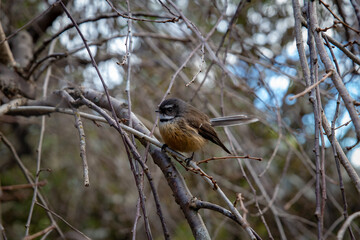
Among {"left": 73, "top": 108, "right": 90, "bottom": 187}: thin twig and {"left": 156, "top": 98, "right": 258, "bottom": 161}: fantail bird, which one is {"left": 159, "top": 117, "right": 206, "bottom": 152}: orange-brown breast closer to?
{"left": 156, "top": 98, "right": 258, "bottom": 161}: fantail bird

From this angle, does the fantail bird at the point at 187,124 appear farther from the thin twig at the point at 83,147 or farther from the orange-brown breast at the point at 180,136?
the thin twig at the point at 83,147

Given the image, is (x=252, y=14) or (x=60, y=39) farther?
(x=252, y=14)

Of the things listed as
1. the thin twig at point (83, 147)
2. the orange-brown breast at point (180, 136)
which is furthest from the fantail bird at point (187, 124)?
the thin twig at point (83, 147)

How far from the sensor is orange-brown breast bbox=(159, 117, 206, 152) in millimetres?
4250

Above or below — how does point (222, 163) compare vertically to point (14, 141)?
below

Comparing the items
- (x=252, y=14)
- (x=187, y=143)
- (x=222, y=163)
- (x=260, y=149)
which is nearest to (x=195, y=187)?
(x=222, y=163)

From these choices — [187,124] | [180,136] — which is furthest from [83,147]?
[187,124]

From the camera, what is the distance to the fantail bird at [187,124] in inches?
170

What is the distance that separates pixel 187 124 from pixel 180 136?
31 cm

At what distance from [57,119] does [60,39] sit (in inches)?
53.4

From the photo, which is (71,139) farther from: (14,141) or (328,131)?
(328,131)

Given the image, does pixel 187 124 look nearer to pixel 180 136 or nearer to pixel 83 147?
pixel 180 136

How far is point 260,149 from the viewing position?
6996 mm

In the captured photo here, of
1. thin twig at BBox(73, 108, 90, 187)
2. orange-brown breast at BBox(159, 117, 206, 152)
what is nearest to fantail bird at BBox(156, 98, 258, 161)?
orange-brown breast at BBox(159, 117, 206, 152)
